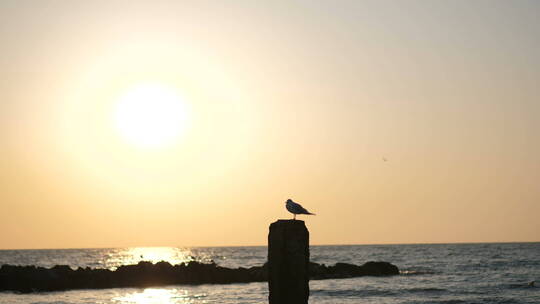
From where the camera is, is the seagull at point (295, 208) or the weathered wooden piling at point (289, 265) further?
the seagull at point (295, 208)

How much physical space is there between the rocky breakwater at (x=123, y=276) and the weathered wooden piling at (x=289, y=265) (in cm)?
4006

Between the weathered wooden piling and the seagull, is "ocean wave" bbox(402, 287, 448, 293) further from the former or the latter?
the weathered wooden piling

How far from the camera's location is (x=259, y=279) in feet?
203

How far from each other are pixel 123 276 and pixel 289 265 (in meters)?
45.5

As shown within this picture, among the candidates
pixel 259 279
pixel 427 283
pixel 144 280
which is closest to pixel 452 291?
pixel 427 283

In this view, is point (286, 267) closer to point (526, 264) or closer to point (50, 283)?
point (50, 283)

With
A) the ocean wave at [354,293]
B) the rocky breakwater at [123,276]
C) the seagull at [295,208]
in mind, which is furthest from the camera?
the rocky breakwater at [123,276]

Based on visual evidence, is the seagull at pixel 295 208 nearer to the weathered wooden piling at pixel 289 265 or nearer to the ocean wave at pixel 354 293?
the weathered wooden piling at pixel 289 265

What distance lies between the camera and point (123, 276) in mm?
57625

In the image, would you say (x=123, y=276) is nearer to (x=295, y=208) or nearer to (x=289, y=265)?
(x=295, y=208)

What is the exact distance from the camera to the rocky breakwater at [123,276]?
52769mm

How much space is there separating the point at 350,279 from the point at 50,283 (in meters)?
23.5

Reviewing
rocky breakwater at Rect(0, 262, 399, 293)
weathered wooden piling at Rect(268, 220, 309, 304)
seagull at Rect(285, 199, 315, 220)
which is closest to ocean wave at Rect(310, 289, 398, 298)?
rocky breakwater at Rect(0, 262, 399, 293)

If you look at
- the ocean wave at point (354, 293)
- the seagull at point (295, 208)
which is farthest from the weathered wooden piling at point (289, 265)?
the ocean wave at point (354, 293)
